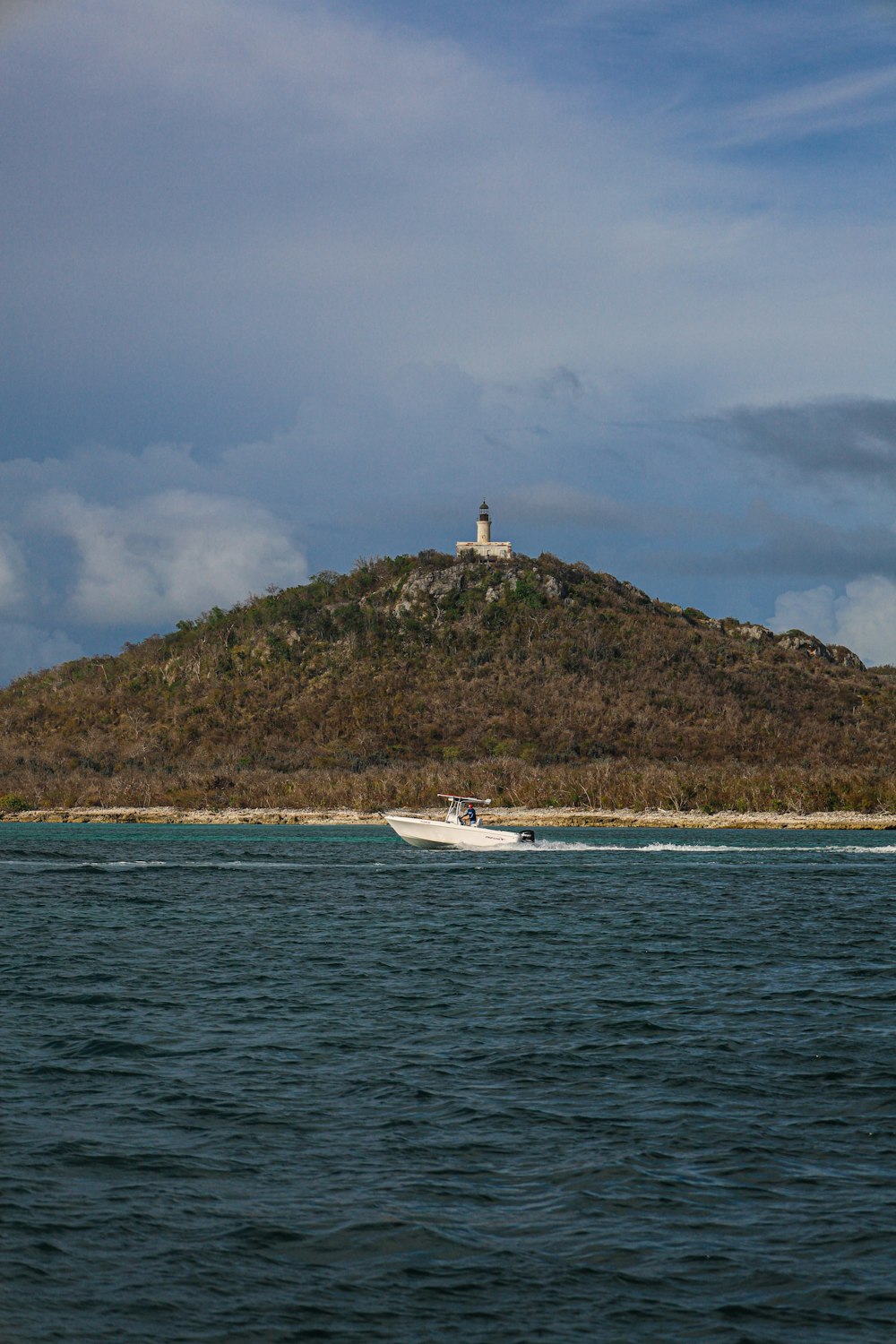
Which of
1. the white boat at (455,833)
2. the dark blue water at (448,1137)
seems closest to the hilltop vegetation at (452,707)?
the white boat at (455,833)

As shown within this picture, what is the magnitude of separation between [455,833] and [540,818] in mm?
35342

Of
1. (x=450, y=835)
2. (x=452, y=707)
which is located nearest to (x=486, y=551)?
(x=452, y=707)

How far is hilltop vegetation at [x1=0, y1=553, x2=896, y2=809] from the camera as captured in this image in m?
125

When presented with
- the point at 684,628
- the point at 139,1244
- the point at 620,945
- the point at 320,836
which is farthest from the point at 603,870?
the point at 684,628

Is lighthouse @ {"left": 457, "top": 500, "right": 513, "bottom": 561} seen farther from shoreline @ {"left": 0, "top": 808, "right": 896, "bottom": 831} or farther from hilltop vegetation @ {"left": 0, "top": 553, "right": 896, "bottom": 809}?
shoreline @ {"left": 0, "top": 808, "right": 896, "bottom": 831}

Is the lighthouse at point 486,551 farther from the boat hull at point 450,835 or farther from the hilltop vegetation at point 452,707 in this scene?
the boat hull at point 450,835

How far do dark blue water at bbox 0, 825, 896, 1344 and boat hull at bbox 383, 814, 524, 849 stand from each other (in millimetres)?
32752

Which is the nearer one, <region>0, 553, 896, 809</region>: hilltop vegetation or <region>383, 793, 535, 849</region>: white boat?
<region>383, 793, 535, 849</region>: white boat

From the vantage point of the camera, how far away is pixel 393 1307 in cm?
1215

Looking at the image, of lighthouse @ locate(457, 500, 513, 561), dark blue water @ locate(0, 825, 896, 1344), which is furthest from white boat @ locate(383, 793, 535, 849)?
lighthouse @ locate(457, 500, 513, 561)

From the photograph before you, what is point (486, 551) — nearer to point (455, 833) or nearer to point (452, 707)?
point (452, 707)

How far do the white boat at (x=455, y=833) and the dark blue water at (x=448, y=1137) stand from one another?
3242 cm

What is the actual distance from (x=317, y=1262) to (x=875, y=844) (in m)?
81.0

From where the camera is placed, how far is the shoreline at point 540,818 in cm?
10769
